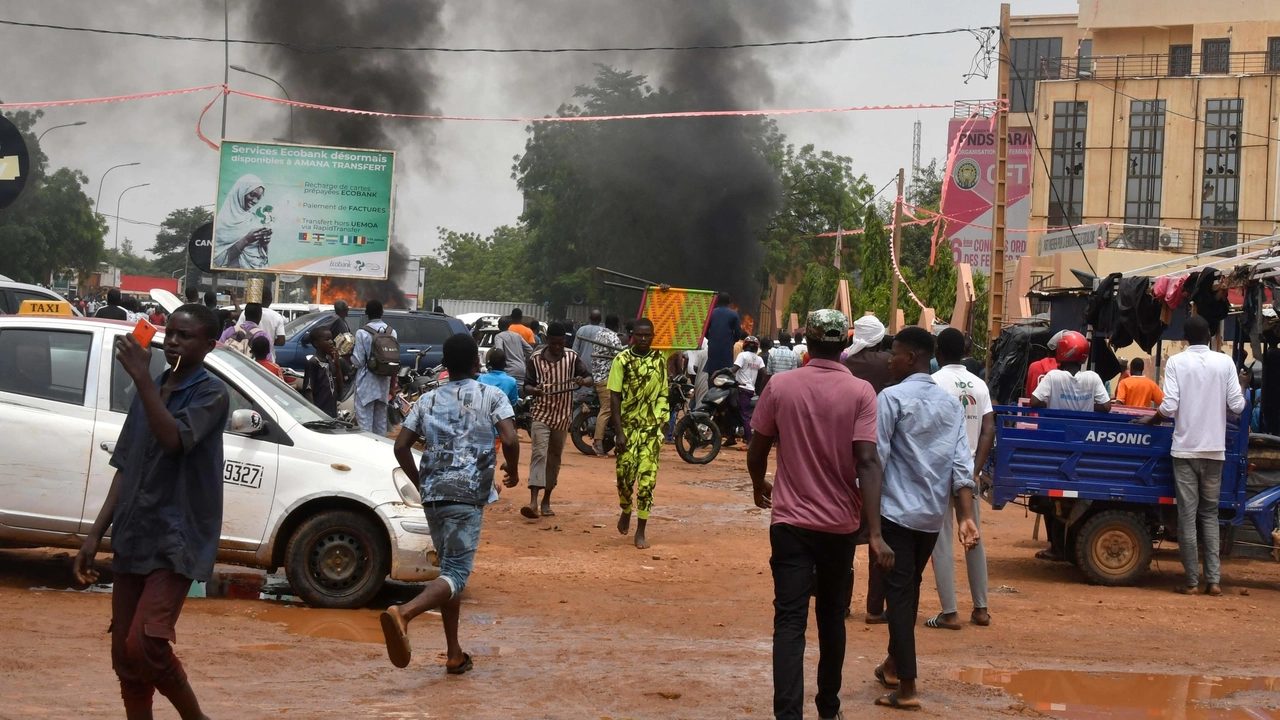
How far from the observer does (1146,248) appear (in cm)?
4188

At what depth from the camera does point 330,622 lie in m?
6.86

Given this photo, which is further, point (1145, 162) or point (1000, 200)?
point (1145, 162)

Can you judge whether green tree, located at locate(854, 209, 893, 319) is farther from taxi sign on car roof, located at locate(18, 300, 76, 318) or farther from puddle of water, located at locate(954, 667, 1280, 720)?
puddle of water, located at locate(954, 667, 1280, 720)

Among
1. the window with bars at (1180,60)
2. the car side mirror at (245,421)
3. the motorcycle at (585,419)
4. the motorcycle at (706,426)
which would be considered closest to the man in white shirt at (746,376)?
the motorcycle at (706,426)

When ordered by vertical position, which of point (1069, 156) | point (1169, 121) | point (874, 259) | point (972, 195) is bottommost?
point (874, 259)

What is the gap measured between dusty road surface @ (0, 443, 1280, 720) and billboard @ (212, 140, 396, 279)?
53.6 feet

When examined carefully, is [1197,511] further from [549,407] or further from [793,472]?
[793,472]

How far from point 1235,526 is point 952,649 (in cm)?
377

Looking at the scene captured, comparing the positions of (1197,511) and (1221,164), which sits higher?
(1221,164)

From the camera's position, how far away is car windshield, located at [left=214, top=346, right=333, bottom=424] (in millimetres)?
7422

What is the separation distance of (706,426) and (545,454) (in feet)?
18.4

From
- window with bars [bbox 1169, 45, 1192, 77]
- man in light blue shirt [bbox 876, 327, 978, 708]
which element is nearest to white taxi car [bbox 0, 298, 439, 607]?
man in light blue shirt [bbox 876, 327, 978, 708]

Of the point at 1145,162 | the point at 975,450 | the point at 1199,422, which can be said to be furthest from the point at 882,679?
the point at 1145,162

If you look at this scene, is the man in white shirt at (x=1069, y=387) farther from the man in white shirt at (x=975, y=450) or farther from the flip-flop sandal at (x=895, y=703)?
the flip-flop sandal at (x=895, y=703)
